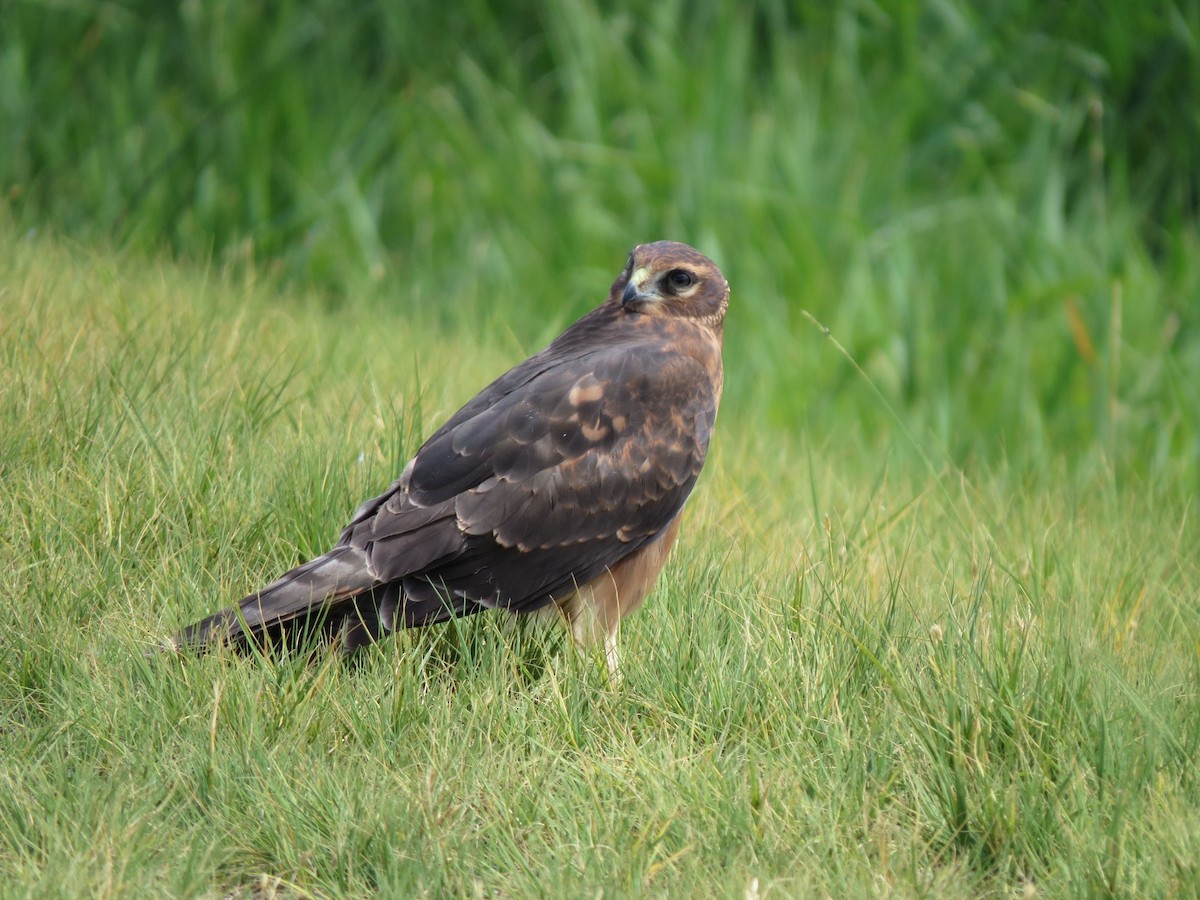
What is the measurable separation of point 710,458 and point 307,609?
2.32 metres

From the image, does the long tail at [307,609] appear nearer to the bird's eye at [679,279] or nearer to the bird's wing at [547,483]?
the bird's wing at [547,483]

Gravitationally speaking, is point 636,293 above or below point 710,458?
above

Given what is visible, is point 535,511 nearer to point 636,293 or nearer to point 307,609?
point 307,609

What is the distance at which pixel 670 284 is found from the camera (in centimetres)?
468

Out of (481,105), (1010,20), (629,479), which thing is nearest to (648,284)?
(629,479)

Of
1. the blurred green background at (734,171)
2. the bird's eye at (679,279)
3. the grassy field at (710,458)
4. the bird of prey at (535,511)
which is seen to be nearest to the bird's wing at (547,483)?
the bird of prey at (535,511)

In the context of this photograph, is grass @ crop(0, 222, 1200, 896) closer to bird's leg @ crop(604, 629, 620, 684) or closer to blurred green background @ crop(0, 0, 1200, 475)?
bird's leg @ crop(604, 629, 620, 684)

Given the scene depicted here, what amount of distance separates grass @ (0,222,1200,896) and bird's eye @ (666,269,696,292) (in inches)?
34.2

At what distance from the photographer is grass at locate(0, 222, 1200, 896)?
10.1 feet

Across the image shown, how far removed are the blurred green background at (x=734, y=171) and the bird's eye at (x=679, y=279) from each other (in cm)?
252

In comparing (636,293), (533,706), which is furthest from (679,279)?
(533,706)

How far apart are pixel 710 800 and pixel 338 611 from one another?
1248 millimetres

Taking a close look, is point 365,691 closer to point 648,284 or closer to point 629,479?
point 629,479

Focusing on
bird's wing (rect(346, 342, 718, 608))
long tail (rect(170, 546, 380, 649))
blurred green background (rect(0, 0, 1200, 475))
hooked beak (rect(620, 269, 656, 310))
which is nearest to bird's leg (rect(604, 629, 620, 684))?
bird's wing (rect(346, 342, 718, 608))
